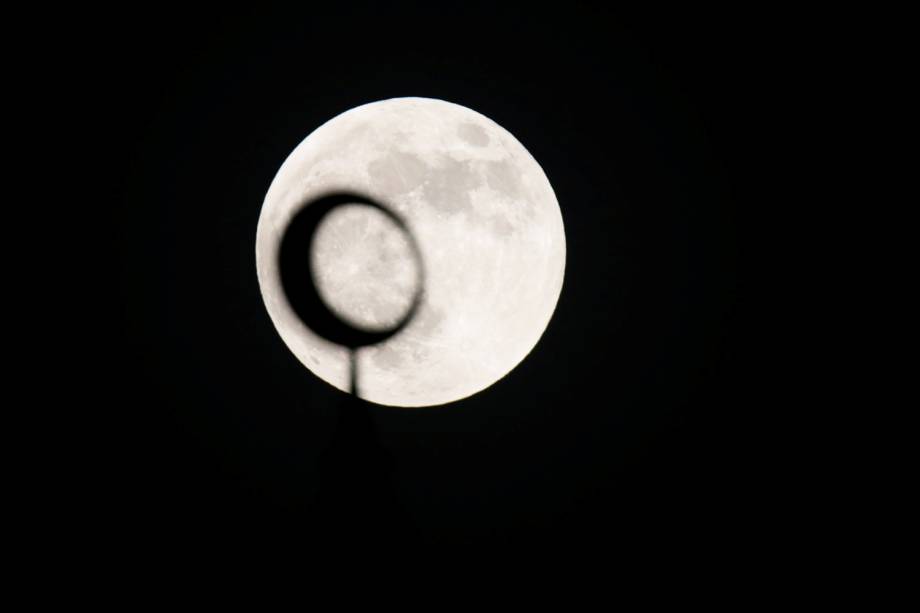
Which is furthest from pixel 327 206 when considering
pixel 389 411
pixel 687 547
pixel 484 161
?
pixel 687 547

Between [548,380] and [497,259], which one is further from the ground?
[548,380]

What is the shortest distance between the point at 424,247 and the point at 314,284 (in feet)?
1.91

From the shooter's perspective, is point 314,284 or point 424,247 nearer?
point 424,247

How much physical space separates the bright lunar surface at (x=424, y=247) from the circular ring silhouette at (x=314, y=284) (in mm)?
32

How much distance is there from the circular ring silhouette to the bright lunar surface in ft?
0.10

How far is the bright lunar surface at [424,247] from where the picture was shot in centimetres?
277

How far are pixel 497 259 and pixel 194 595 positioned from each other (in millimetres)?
3550

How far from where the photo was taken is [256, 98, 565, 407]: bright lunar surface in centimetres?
277

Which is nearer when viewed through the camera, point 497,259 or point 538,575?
point 497,259

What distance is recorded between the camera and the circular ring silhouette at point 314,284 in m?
2.84

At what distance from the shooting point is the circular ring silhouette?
9.32 feet

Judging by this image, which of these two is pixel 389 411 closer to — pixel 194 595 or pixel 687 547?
pixel 194 595

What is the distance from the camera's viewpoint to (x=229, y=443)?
15.0 feet

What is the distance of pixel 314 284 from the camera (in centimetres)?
286
